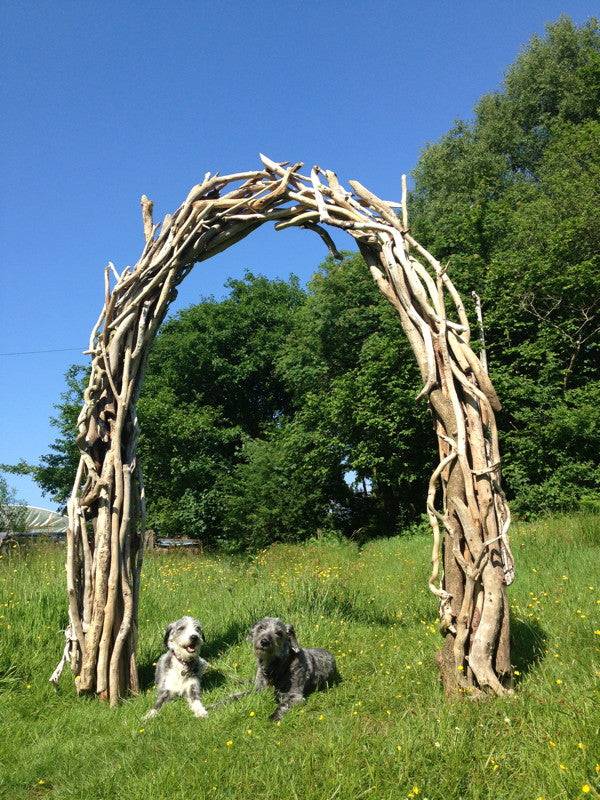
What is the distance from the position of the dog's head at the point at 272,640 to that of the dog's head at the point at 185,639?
42 cm

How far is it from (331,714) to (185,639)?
4.30 feet

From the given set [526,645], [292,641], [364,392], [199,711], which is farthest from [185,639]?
[364,392]

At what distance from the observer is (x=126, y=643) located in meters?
4.82

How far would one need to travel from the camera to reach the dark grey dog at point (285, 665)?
454 cm

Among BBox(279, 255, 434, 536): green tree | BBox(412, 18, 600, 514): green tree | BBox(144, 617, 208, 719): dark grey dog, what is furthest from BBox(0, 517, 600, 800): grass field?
BBox(279, 255, 434, 536): green tree

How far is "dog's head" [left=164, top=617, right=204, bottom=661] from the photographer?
482 centimetres

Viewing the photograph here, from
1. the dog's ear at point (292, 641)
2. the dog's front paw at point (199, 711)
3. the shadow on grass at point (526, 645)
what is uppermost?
the dog's ear at point (292, 641)

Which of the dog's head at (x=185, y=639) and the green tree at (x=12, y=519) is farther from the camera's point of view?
the green tree at (x=12, y=519)

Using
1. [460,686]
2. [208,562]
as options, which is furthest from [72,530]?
[208,562]

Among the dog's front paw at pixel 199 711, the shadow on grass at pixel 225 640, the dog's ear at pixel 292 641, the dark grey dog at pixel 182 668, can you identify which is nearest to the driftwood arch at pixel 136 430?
the dark grey dog at pixel 182 668

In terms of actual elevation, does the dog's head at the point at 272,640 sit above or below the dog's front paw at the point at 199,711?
above

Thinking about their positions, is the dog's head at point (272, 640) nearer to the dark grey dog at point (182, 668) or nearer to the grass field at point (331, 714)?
the grass field at point (331, 714)

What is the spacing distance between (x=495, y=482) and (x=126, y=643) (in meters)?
2.91

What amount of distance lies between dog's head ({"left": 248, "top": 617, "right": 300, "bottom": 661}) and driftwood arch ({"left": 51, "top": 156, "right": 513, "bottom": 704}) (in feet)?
3.14
